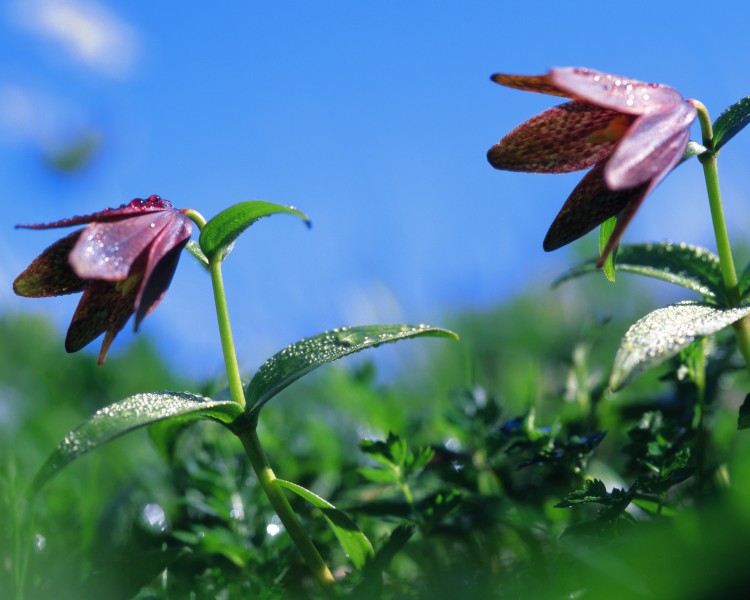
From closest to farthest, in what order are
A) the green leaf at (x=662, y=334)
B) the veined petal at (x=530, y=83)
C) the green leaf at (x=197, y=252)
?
the green leaf at (x=662, y=334), the veined petal at (x=530, y=83), the green leaf at (x=197, y=252)

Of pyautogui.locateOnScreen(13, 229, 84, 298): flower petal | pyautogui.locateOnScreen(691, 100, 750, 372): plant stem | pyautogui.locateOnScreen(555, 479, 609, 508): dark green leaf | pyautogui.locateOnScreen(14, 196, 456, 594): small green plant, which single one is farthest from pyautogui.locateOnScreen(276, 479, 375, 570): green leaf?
pyautogui.locateOnScreen(691, 100, 750, 372): plant stem

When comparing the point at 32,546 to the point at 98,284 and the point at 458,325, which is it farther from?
the point at 458,325

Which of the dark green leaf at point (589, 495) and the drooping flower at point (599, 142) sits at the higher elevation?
the drooping flower at point (599, 142)

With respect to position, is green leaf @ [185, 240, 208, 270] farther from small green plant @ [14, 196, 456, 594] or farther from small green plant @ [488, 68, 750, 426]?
small green plant @ [488, 68, 750, 426]

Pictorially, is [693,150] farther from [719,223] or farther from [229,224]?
[229,224]

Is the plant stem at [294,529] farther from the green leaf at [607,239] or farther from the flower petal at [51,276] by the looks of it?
the green leaf at [607,239]

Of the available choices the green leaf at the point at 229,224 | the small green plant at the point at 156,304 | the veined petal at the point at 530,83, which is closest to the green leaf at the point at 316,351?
the small green plant at the point at 156,304

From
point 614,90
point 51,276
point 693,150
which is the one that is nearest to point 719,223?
point 693,150
